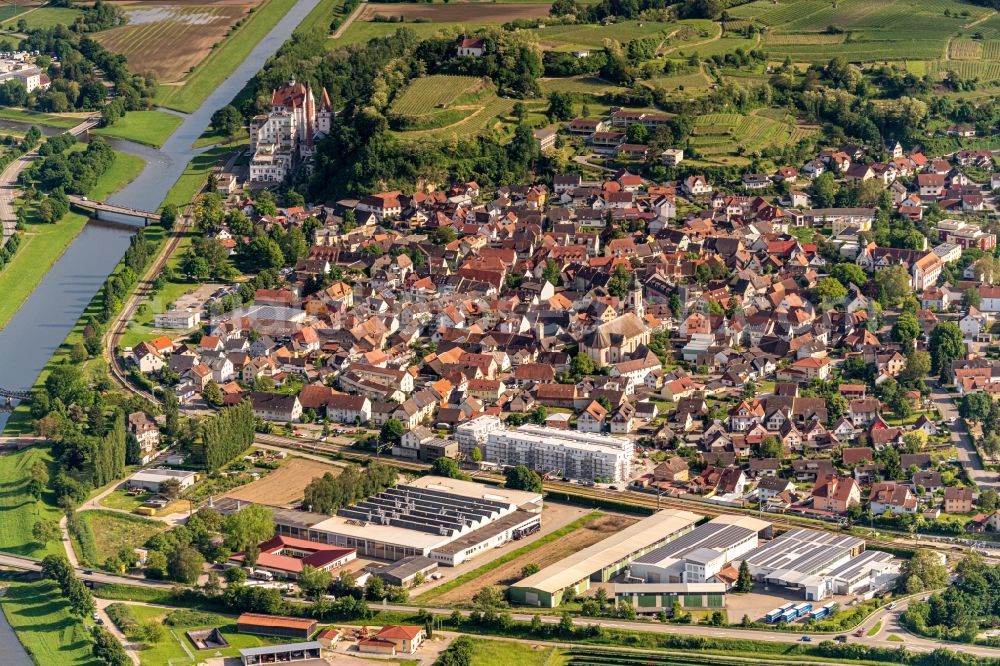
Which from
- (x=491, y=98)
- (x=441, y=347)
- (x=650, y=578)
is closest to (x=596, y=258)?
(x=441, y=347)

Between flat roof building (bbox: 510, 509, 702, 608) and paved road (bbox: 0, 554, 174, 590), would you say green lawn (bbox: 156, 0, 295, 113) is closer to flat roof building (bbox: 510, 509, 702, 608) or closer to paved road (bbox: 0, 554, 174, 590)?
paved road (bbox: 0, 554, 174, 590)

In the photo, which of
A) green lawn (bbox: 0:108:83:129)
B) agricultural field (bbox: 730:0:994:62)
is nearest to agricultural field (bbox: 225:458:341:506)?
green lawn (bbox: 0:108:83:129)

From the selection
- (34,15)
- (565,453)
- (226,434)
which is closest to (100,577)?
(226,434)

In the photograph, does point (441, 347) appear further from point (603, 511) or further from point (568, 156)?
point (568, 156)

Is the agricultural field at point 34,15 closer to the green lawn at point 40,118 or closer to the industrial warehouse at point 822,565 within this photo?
the green lawn at point 40,118

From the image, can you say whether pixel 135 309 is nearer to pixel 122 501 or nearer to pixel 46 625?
pixel 122 501

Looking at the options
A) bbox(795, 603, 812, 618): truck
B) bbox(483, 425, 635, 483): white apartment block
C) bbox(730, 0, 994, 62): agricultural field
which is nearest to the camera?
bbox(795, 603, 812, 618): truck

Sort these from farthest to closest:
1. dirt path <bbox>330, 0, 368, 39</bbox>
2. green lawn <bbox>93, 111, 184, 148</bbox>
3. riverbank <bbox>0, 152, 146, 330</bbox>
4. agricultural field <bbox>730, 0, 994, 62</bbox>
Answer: dirt path <bbox>330, 0, 368, 39</bbox> < agricultural field <bbox>730, 0, 994, 62</bbox> < green lawn <bbox>93, 111, 184, 148</bbox> < riverbank <bbox>0, 152, 146, 330</bbox>
